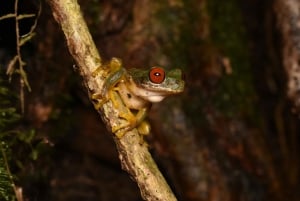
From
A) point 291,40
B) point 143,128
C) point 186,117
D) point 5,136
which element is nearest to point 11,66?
point 5,136

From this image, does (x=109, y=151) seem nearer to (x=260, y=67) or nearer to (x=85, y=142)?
(x=85, y=142)

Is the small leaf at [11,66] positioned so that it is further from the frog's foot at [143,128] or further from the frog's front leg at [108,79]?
the frog's foot at [143,128]

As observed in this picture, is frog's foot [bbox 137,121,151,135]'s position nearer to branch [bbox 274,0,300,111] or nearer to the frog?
the frog

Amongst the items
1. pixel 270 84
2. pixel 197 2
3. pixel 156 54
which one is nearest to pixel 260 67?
pixel 270 84

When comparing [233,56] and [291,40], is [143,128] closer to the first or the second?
[291,40]

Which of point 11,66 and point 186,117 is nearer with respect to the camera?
point 11,66

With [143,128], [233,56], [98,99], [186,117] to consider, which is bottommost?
[186,117]
